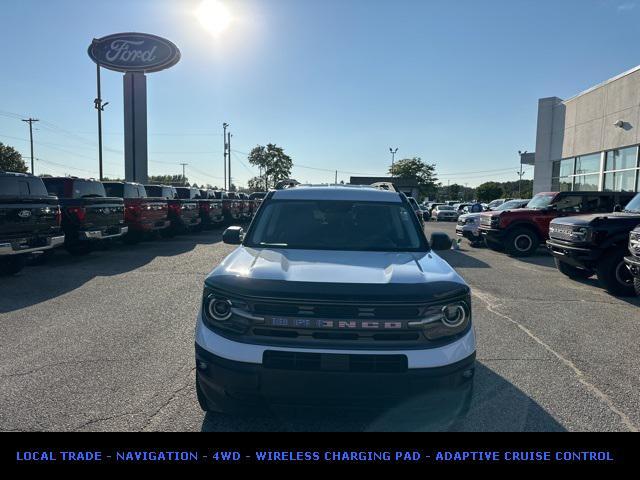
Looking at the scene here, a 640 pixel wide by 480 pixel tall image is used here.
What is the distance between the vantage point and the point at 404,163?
261 feet

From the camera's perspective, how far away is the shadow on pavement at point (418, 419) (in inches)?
111

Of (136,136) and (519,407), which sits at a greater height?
(136,136)

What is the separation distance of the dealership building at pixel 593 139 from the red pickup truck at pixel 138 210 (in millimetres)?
19932

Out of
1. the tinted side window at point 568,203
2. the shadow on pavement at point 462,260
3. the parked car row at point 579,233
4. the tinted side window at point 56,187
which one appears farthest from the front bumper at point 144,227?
the tinted side window at point 568,203

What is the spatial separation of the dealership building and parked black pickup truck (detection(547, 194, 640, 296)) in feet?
48.5

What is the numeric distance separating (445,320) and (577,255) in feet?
23.4

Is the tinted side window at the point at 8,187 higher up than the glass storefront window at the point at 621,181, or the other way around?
the glass storefront window at the point at 621,181

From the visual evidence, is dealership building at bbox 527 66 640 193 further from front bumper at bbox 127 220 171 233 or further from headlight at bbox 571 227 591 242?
front bumper at bbox 127 220 171 233

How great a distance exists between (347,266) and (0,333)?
4.65 metres

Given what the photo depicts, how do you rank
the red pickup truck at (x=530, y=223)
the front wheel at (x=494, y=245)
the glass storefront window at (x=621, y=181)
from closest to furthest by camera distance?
the red pickup truck at (x=530, y=223) < the front wheel at (x=494, y=245) < the glass storefront window at (x=621, y=181)

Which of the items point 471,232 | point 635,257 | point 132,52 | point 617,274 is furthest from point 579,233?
point 132,52

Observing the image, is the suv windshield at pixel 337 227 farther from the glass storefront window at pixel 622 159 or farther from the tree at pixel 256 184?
the tree at pixel 256 184
